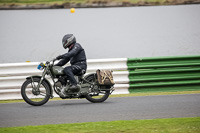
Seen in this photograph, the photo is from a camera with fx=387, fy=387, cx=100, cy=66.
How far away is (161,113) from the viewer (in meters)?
6.61

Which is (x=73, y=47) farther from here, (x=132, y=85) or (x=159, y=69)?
(x=159, y=69)

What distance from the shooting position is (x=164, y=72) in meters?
10.0

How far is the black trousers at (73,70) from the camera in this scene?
8.18m

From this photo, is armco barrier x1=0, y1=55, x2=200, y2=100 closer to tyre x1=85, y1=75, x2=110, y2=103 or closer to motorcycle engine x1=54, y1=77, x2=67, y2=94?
tyre x1=85, y1=75, x2=110, y2=103

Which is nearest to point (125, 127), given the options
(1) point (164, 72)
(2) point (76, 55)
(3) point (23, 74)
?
(2) point (76, 55)

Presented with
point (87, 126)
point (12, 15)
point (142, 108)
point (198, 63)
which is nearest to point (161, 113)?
point (142, 108)

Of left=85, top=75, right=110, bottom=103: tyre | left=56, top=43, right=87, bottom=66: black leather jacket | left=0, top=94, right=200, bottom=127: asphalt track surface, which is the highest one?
left=56, top=43, right=87, bottom=66: black leather jacket

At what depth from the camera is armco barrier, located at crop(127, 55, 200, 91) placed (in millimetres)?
9898

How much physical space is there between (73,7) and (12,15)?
6.83 feet

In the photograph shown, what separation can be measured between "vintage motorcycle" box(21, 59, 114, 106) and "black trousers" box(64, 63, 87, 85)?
11 centimetres

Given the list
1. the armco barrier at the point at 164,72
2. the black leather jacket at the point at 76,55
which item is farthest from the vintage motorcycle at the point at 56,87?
the armco barrier at the point at 164,72

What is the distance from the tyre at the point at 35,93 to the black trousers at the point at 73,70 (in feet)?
1.64

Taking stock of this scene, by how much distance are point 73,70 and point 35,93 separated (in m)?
0.94

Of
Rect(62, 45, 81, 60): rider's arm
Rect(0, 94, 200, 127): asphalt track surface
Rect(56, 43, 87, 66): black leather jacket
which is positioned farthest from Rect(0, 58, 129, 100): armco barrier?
Rect(62, 45, 81, 60): rider's arm
